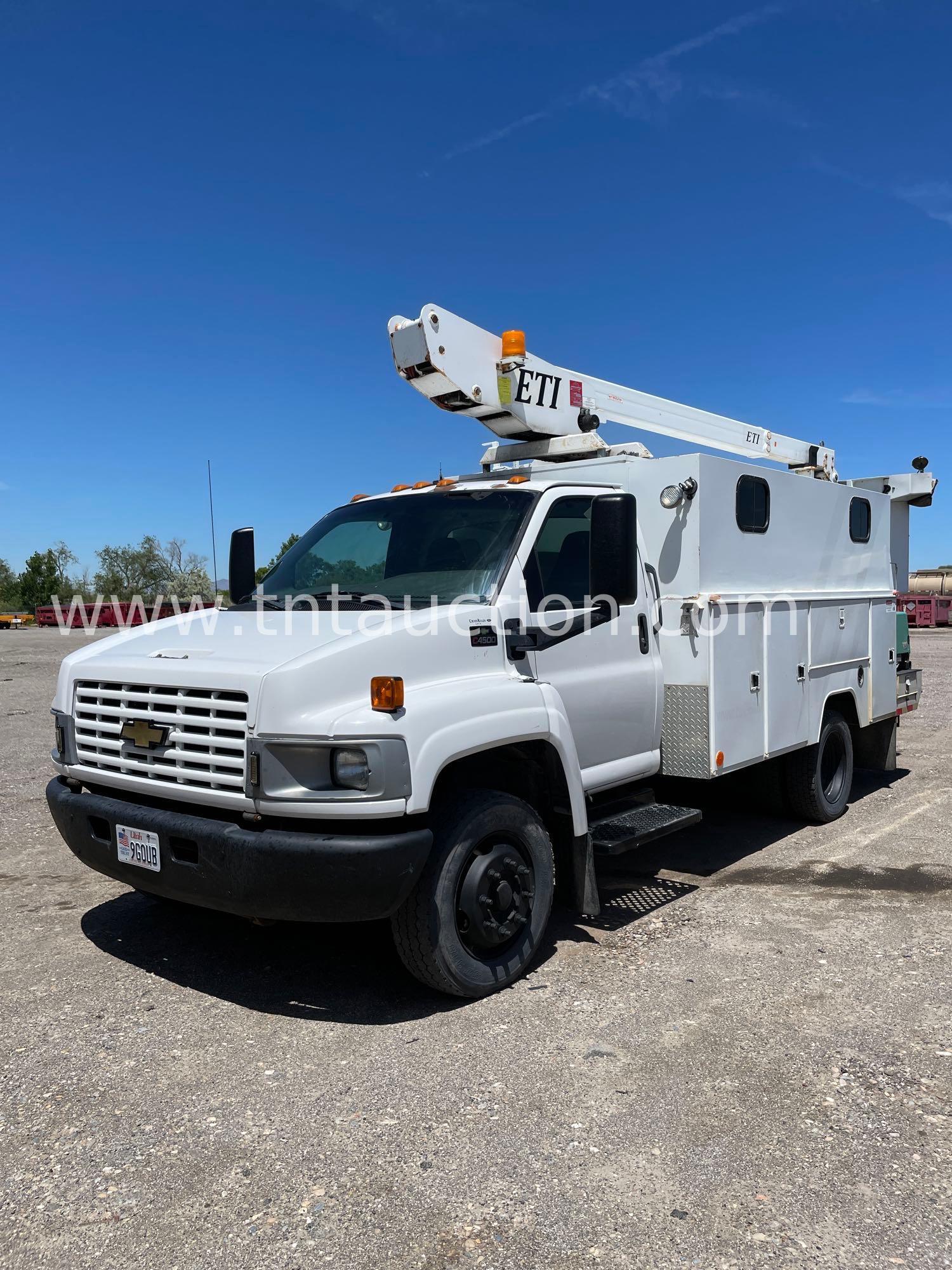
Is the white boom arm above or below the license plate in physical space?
above

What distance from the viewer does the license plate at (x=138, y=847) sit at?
3.89 metres

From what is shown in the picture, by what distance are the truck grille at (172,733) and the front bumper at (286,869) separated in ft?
0.66

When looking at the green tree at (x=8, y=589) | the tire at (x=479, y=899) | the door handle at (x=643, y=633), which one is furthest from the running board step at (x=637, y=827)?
the green tree at (x=8, y=589)

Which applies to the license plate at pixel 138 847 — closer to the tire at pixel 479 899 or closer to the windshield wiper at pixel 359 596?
the tire at pixel 479 899

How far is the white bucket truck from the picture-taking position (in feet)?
11.9

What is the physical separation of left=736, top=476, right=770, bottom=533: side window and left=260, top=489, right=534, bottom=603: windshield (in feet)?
5.62

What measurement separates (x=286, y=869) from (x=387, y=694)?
29.8 inches

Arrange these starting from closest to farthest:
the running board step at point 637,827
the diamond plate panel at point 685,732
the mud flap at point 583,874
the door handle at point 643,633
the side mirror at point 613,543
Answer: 1. the side mirror at point 613,543
2. the mud flap at point 583,874
3. the running board step at point 637,827
4. the door handle at point 643,633
5. the diamond plate panel at point 685,732

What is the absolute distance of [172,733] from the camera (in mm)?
3898

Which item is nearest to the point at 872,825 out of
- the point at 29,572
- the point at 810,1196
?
the point at 810,1196

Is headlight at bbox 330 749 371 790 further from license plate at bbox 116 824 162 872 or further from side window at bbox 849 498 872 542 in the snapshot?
side window at bbox 849 498 872 542

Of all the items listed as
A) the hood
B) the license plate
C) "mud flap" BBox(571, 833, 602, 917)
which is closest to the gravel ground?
"mud flap" BBox(571, 833, 602, 917)

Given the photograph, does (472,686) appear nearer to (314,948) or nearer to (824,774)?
(314,948)

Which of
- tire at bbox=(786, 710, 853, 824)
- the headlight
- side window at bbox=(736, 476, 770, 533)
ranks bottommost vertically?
tire at bbox=(786, 710, 853, 824)
